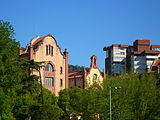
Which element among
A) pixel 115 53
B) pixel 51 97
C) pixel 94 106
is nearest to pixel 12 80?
pixel 94 106

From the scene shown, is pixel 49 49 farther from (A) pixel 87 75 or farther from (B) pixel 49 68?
(A) pixel 87 75

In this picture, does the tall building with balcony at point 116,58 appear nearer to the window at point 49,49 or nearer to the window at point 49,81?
the window at point 49,81

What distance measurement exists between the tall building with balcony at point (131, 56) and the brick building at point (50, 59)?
73022 millimetres

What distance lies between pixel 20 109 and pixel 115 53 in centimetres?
11843

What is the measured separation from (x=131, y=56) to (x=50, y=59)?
273 feet

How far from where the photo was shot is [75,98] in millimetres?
70188

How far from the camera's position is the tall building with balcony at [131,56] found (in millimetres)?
156650

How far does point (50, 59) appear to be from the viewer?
275ft

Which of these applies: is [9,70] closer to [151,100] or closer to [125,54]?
[151,100]

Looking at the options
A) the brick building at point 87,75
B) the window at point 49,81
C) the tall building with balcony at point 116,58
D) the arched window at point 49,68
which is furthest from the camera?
the tall building with balcony at point 116,58

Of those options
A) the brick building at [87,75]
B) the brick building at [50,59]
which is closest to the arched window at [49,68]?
the brick building at [50,59]

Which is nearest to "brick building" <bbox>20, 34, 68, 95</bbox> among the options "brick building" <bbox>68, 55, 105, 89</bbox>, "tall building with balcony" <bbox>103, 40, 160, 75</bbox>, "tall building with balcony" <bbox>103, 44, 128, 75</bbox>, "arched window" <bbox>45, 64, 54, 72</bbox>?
"arched window" <bbox>45, 64, 54, 72</bbox>

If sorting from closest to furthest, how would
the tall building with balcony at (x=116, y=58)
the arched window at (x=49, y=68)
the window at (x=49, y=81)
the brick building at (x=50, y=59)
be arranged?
the brick building at (x=50, y=59) → the window at (x=49, y=81) → the arched window at (x=49, y=68) → the tall building with balcony at (x=116, y=58)

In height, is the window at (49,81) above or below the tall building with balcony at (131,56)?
below
